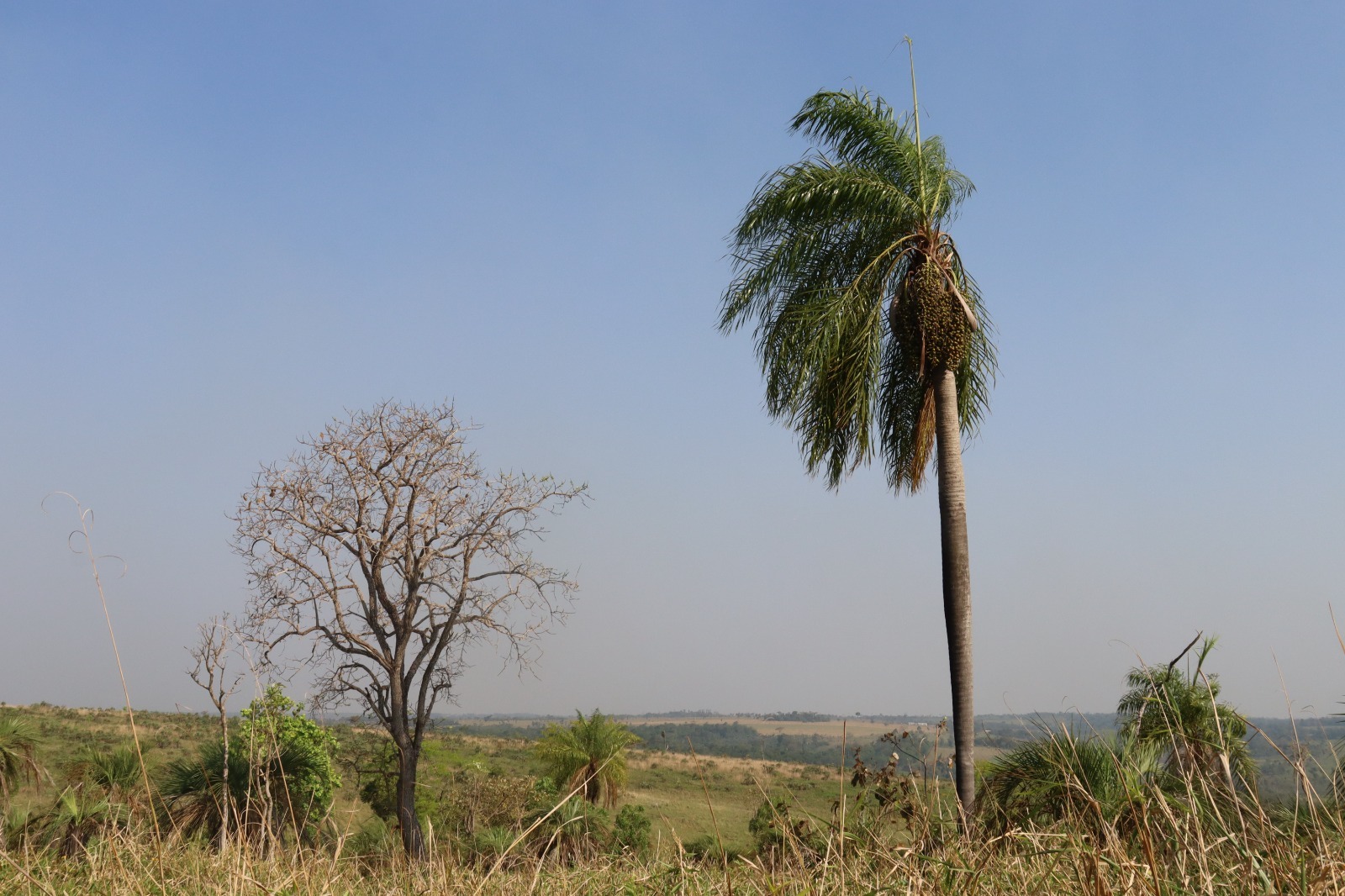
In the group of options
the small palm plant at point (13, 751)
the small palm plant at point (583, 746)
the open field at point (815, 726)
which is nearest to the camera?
the open field at point (815, 726)

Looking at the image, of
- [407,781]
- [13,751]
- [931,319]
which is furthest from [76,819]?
[931,319]

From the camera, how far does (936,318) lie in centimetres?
1273

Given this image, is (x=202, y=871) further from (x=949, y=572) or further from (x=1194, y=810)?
(x=949, y=572)

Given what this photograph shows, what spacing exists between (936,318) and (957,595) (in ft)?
12.5

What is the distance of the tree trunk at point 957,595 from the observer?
1111 cm

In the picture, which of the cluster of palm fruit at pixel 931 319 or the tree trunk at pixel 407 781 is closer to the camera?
the cluster of palm fruit at pixel 931 319

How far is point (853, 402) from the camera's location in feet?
42.3

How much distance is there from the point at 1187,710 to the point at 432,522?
1657cm

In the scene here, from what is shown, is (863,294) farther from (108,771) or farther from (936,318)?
(108,771)

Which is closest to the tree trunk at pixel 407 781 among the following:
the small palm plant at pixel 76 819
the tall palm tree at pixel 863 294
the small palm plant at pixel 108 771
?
the small palm plant at pixel 108 771

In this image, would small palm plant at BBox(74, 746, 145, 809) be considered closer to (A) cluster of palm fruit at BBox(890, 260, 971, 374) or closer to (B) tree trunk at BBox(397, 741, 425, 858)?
(B) tree trunk at BBox(397, 741, 425, 858)

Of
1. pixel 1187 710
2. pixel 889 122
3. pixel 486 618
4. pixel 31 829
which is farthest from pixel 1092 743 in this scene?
pixel 486 618

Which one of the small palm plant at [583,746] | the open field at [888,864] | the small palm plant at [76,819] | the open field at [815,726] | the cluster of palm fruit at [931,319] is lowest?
the small palm plant at [583,746]

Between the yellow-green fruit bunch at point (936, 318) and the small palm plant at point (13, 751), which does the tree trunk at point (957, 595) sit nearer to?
the yellow-green fruit bunch at point (936, 318)
